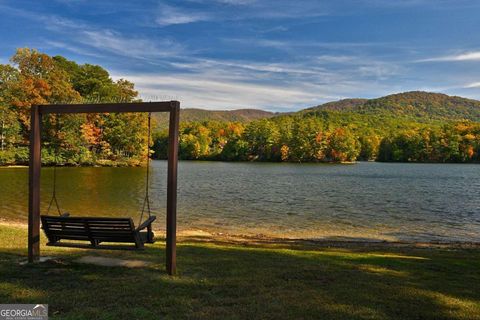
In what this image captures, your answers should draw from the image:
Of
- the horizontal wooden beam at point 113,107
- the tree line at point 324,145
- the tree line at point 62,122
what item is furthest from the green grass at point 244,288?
the tree line at point 324,145

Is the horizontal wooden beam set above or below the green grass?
above

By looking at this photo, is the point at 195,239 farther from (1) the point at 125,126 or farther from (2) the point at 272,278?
(1) the point at 125,126

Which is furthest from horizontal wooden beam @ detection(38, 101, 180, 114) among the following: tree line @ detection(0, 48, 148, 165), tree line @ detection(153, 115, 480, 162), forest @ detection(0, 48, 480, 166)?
tree line @ detection(153, 115, 480, 162)

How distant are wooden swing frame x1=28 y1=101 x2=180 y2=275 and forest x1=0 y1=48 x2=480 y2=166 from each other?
1774cm

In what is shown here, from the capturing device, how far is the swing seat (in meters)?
7.00

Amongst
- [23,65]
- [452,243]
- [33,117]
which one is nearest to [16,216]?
[33,117]

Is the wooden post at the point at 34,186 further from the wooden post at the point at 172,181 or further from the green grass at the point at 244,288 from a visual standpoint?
the wooden post at the point at 172,181

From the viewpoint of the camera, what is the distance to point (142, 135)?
76.2 meters

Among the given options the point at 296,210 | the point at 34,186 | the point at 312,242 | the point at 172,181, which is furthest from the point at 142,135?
the point at 172,181

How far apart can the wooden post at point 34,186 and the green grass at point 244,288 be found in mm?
408

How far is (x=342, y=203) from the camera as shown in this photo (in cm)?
2648

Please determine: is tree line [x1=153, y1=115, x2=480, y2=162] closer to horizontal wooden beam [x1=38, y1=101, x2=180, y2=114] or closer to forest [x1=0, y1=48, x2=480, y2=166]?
forest [x1=0, y1=48, x2=480, y2=166]

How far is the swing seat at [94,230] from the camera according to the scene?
6999 mm

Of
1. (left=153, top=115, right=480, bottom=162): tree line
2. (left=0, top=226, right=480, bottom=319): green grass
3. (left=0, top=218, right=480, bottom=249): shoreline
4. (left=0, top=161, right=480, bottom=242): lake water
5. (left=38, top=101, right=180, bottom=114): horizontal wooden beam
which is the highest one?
(left=153, top=115, right=480, bottom=162): tree line
